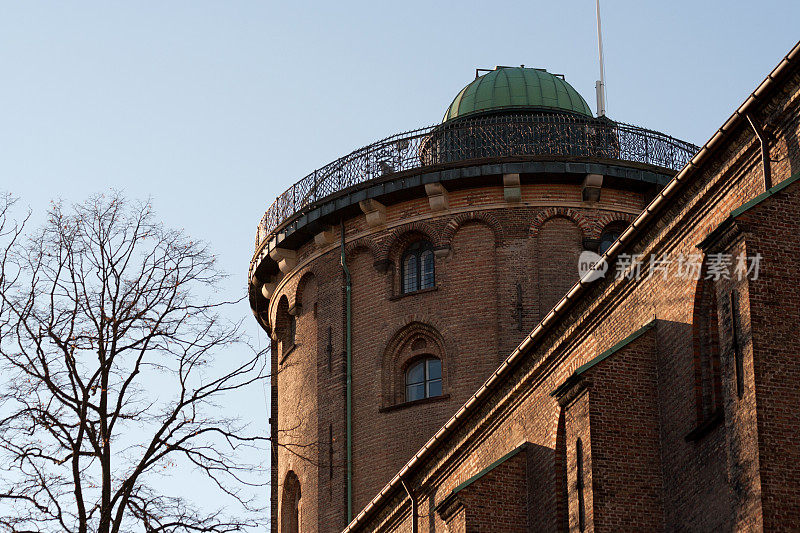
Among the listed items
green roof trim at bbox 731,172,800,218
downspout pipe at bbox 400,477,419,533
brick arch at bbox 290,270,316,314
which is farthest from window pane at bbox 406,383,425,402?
green roof trim at bbox 731,172,800,218

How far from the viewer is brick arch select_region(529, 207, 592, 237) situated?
38188 millimetres

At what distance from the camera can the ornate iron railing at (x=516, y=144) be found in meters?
39.0

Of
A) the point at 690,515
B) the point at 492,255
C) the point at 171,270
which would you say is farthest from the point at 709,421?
the point at 492,255

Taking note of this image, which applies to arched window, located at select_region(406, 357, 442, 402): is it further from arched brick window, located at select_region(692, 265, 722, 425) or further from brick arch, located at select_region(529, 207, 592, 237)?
arched brick window, located at select_region(692, 265, 722, 425)

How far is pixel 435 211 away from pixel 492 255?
1.85 metres

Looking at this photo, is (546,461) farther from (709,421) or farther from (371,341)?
(371,341)

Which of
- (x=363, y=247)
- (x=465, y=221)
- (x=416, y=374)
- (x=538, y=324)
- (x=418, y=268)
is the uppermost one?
(x=465, y=221)

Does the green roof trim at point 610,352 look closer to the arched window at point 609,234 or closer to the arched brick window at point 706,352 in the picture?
the arched brick window at point 706,352

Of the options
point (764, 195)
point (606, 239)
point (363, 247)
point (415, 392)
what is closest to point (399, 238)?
point (363, 247)

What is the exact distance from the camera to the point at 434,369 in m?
38.3

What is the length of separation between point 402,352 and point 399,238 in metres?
2.79

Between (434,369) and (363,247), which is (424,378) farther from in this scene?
(363,247)

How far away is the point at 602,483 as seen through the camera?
24.1 metres

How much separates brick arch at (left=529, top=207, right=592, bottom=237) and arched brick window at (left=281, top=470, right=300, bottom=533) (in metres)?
8.96
